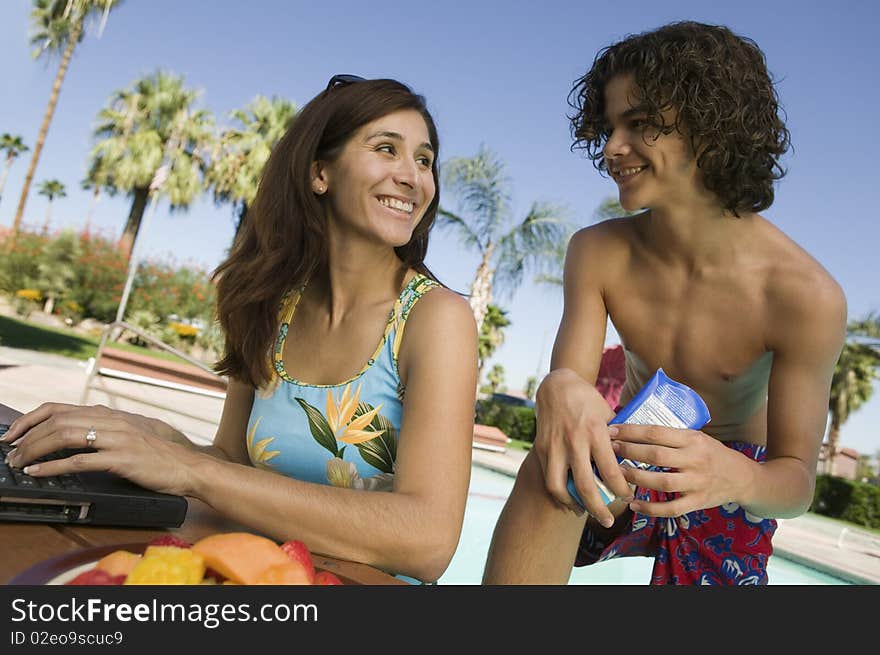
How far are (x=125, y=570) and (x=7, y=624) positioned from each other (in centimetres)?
9

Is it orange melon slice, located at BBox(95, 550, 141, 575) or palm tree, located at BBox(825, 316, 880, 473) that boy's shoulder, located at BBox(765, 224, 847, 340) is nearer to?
orange melon slice, located at BBox(95, 550, 141, 575)

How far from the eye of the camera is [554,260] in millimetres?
16031

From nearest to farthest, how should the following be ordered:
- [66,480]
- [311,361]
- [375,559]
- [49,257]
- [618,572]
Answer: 1. [66,480]
2. [375,559]
3. [311,361]
4. [618,572]
5. [49,257]

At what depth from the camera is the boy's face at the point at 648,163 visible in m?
1.77

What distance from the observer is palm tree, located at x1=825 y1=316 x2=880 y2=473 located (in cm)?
2175

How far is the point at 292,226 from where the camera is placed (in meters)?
1.88

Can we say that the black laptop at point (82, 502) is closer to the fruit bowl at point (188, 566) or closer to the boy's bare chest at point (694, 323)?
the fruit bowl at point (188, 566)

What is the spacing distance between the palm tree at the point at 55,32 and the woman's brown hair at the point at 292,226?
18201 millimetres

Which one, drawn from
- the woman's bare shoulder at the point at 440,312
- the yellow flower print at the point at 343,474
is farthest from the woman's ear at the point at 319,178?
the yellow flower print at the point at 343,474

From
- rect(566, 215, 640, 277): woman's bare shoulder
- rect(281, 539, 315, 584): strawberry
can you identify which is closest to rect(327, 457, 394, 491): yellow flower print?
rect(566, 215, 640, 277): woman's bare shoulder

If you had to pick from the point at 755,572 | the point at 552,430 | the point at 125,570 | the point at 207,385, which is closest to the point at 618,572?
the point at 755,572

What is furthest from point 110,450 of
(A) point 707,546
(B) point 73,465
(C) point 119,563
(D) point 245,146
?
(D) point 245,146

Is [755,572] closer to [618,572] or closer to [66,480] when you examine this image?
[66,480]

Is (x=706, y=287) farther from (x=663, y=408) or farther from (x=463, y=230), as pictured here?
(x=463, y=230)
